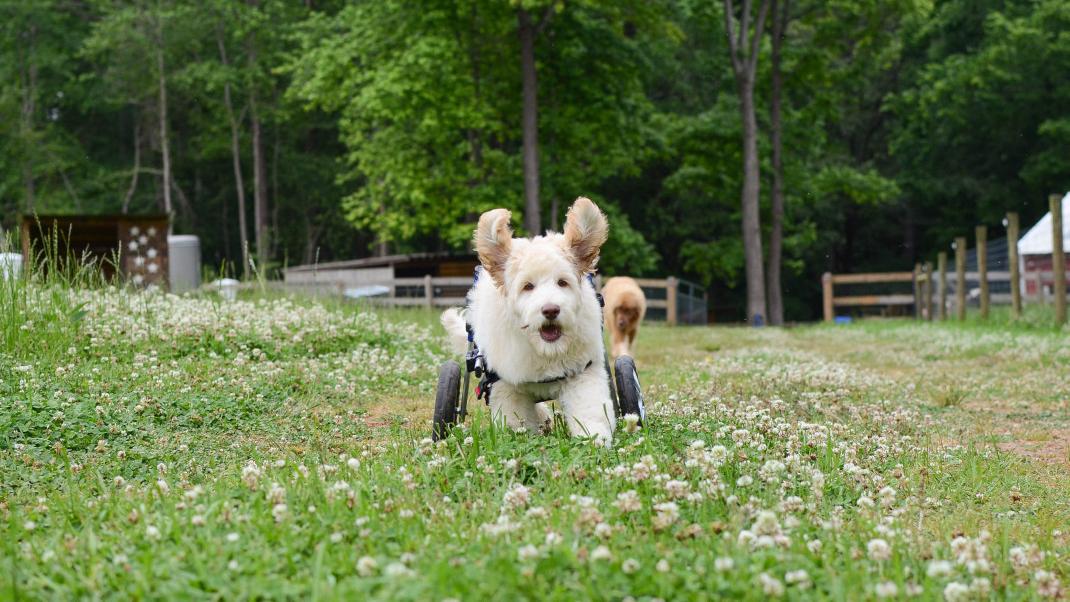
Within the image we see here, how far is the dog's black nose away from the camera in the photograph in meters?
5.77

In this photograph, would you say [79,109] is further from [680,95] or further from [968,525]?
[968,525]

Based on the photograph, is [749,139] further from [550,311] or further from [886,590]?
[886,590]

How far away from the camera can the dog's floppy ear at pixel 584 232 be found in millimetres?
6176

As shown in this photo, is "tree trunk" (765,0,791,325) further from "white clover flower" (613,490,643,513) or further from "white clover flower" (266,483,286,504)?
"white clover flower" (266,483,286,504)

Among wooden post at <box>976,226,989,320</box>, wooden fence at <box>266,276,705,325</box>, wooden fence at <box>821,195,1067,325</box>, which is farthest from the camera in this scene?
wooden fence at <box>266,276,705,325</box>

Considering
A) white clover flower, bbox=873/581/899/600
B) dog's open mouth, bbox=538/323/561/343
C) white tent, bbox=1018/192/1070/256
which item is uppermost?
white tent, bbox=1018/192/1070/256

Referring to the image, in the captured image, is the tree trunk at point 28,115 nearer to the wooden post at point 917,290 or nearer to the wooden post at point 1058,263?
the wooden post at point 917,290

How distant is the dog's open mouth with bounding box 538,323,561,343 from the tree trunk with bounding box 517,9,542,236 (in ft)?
79.1

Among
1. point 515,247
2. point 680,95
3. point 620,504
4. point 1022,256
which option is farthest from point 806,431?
point 680,95

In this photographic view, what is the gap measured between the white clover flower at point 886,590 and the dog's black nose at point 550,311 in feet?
9.10

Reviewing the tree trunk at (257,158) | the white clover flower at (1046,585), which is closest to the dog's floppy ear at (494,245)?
the white clover flower at (1046,585)

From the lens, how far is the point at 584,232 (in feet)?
20.4

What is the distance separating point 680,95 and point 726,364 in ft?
121

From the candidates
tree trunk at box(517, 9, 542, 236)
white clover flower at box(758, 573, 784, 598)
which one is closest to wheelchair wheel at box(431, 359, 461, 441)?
white clover flower at box(758, 573, 784, 598)
